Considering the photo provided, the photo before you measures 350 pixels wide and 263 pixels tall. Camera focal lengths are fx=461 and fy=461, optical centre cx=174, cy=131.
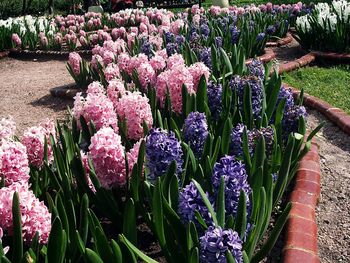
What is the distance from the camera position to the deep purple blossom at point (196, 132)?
2.24m

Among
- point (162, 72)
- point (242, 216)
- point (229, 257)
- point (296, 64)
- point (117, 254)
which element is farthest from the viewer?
point (296, 64)

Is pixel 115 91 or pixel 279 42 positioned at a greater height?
pixel 115 91

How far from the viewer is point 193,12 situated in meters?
9.48

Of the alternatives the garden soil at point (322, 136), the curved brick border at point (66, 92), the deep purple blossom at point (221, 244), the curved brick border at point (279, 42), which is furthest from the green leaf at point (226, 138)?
the curved brick border at point (279, 42)

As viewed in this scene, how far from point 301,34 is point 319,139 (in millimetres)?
3563

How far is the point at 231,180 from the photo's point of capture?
1.75m

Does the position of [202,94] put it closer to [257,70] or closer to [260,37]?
[257,70]

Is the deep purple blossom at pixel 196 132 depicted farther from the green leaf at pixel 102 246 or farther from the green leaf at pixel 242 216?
the green leaf at pixel 102 246

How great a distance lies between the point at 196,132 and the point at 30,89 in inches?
204

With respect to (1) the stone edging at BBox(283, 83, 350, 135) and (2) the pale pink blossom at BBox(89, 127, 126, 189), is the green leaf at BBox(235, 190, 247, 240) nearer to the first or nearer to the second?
(2) the pale pink blossom at BBox(89, 127, 126, 189)

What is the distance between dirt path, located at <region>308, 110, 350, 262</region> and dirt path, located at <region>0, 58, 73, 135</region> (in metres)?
3.01

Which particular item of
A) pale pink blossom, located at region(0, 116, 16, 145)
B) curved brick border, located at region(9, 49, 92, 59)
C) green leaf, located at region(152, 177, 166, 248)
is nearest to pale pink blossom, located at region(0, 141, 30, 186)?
pale pink blossom, located at region(0, 116, 16, 145)

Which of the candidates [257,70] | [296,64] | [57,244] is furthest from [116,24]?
[57,244]

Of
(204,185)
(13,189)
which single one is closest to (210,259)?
(204,185)
